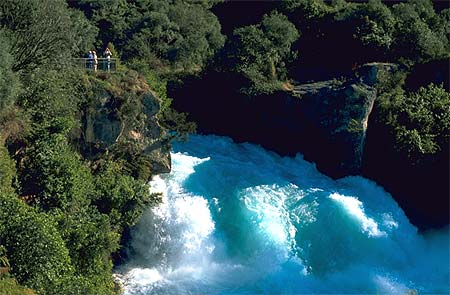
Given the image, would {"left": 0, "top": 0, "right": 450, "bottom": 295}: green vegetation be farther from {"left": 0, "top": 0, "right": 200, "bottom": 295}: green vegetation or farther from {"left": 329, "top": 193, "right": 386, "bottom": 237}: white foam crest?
{"left": 329, "top": 193, "right": 386, "bottom": 237}: white foam crest

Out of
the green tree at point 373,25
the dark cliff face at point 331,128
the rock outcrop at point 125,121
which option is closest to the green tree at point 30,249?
the rock outcrop at point 125,121

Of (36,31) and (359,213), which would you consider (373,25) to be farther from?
(36,31)

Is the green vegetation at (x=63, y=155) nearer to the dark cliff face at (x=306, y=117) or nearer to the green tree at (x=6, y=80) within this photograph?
the green tree at (x=6, y=80)

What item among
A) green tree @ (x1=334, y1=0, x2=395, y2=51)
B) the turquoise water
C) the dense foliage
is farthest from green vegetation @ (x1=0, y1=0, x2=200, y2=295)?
green tree @ (x1=334, y1=0, x2=395, y2=51)

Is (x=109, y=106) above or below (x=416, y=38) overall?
below

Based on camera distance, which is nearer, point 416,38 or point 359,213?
point 359,213

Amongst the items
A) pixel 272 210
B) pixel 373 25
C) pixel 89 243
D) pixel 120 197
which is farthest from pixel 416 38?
pixel 89 243
